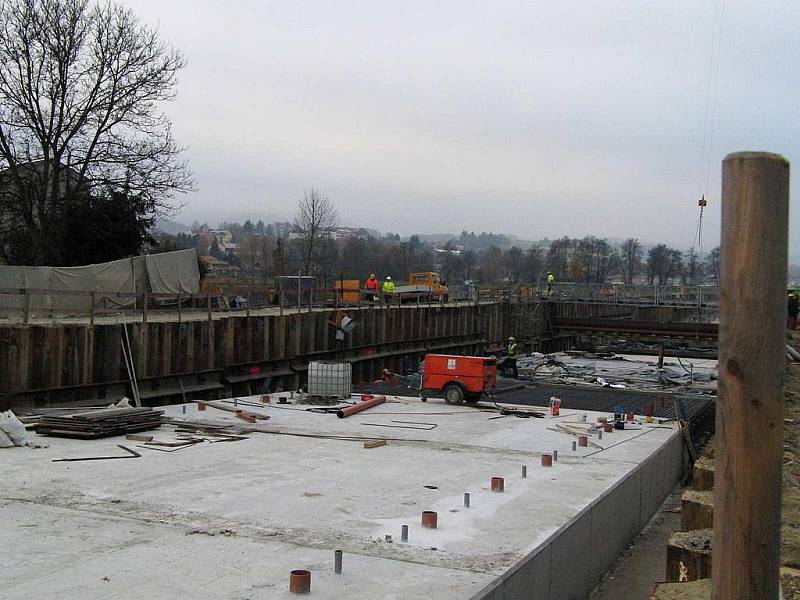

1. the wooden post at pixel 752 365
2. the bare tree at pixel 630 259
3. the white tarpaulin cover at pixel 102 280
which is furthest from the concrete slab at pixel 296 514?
the bare tree at pixel 630 259

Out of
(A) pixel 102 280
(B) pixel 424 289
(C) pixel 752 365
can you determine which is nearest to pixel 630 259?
(B) pixel 424 289

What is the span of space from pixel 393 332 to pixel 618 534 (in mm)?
21498

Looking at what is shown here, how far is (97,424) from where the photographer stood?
14.3 meters

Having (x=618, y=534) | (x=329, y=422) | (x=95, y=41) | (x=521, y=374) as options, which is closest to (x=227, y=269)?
(x=95, y=41)

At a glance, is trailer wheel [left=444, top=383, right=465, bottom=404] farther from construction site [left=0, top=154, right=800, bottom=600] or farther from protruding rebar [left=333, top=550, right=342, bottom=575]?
protruding rebar [left=333, top=550, right=342, bottom=575]

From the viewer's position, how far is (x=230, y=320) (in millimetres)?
23797

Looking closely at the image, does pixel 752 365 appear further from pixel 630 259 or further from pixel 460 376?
pixel 630 259

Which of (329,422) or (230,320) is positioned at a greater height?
(230,320)

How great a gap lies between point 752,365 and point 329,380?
57.5 feet

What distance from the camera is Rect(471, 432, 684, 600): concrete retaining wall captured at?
7.66 metres

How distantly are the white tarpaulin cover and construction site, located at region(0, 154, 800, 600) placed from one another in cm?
17

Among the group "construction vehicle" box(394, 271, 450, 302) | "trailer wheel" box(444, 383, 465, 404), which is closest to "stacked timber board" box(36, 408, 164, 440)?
"trailer wheel" box(444, 383, 465, 404)

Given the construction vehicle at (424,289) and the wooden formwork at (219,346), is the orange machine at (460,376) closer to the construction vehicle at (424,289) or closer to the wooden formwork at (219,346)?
the wooden formwork at (219,346)

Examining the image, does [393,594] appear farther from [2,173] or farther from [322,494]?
[2,173]
